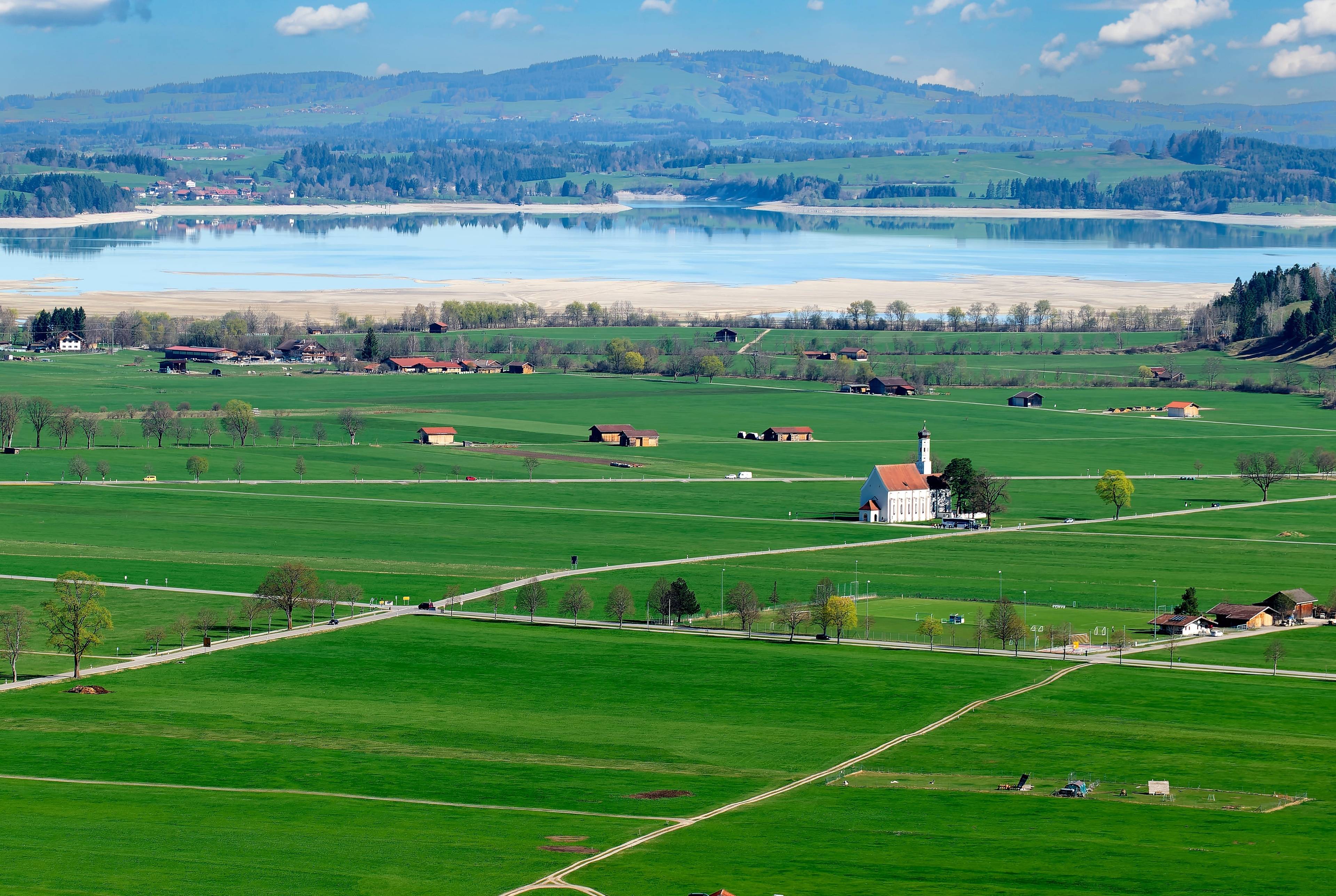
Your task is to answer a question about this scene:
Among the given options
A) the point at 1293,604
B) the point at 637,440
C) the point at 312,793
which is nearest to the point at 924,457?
the point at 1293,604

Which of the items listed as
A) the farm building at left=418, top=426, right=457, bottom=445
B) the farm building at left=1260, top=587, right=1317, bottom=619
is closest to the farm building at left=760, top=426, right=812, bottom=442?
the farm building at left=418, top=426, right=457, bottom=445

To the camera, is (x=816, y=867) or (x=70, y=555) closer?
(x=816, y=867)

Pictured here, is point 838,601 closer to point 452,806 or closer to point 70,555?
point 452,806

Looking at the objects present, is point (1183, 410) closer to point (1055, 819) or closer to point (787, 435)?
point (787, 435)

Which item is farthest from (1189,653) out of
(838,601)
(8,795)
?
(8,795)

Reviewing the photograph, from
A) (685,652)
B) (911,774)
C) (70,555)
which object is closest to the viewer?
(911,774)

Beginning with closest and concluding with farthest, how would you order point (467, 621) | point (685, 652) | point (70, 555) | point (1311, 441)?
point (685, 652) → point (467, 621) → point (70, 555) → point (1311, 441)
